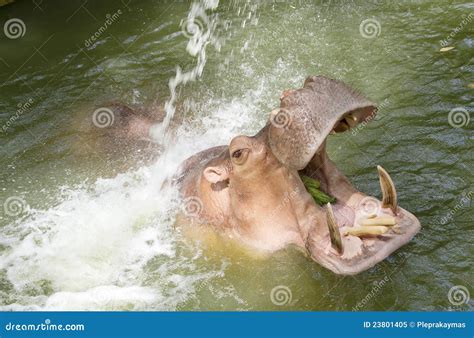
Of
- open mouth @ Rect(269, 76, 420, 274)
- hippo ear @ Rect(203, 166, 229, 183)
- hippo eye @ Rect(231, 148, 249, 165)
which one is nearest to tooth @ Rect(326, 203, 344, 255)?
open mouth @ Rect(269, 76, 420, 274)

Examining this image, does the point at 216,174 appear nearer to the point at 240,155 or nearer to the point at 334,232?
the point at 240,155

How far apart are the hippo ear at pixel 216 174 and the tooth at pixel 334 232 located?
89cm

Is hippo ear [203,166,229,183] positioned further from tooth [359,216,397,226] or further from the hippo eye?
tooth [359,216,397,226]

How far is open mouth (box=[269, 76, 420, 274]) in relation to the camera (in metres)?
3.97

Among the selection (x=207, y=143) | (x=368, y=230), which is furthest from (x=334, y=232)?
(x=207, y=143)

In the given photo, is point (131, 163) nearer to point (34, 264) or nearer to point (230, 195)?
point (34, 264)

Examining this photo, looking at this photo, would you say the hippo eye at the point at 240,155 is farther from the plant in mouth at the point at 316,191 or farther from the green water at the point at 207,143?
the green water at the point at 207,143

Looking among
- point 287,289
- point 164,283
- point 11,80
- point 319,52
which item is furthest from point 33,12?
point 287,289

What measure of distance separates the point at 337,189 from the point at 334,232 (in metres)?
0.60

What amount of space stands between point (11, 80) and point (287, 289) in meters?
4.75

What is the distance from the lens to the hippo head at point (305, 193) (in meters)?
4.02

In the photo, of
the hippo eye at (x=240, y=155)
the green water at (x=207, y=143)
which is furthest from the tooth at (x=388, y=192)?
the hippo eye at (x=240, y=155)

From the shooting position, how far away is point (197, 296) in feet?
16.3

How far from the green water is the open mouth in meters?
0.48
